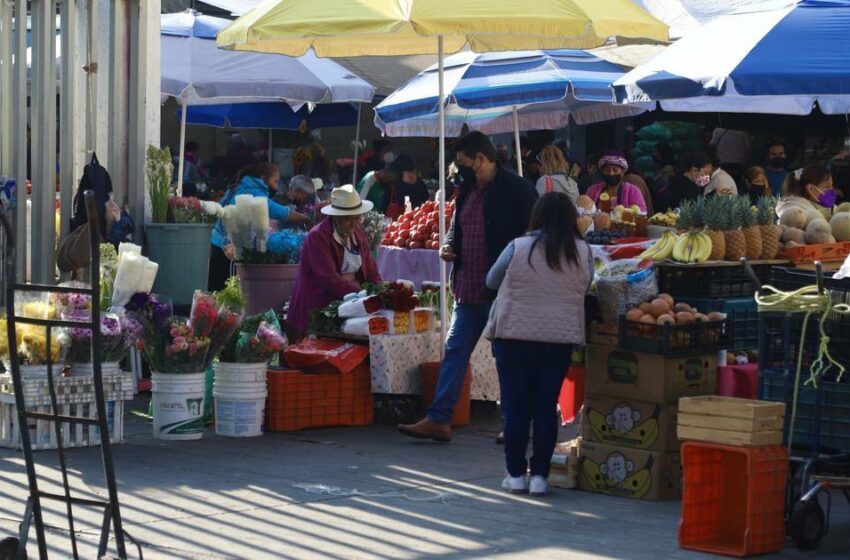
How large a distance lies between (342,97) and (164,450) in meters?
6.42

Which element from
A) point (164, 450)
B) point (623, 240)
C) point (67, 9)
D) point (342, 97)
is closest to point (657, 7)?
point (342, 97)

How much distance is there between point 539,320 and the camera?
753 cm

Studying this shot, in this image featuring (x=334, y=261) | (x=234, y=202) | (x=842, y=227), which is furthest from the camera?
(x=234, y=202)

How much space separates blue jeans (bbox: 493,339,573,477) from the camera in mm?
7648

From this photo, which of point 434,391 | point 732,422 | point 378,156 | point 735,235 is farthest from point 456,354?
point 378,156

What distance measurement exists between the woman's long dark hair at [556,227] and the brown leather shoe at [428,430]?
2.01 metres

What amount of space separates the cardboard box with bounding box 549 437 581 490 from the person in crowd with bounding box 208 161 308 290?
232 inches

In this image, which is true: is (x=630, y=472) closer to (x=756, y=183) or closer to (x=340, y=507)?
(x=340, y=507)

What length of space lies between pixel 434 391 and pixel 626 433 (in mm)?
2421

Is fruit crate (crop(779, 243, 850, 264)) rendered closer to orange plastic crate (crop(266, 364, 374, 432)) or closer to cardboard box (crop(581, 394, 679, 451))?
cardboard box (crop(581, 394, 679, 451))

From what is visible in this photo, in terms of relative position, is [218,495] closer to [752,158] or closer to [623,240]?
[623,240]

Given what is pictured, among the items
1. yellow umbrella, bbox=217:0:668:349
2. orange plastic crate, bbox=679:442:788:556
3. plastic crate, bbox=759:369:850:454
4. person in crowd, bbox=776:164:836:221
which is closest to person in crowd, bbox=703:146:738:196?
person in crowd, bbox=776:164:836:221

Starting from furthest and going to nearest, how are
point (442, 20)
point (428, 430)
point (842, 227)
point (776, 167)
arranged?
1. point (776, 167)
2. point (842, 227)
3. point (428, 430)
4. point (442, 20)

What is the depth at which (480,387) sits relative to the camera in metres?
10.3
